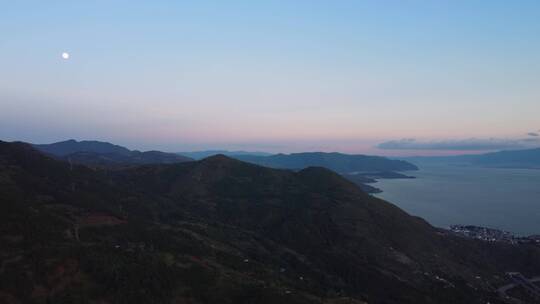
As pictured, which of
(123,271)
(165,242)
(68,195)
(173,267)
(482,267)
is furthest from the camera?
(482,267)

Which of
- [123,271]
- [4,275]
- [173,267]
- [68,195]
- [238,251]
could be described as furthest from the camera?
[68,195]

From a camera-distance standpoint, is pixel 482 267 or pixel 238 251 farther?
pixel 482 267

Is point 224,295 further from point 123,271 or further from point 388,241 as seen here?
point 388,241

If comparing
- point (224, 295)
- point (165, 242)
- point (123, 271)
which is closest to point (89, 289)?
point (123, 271)

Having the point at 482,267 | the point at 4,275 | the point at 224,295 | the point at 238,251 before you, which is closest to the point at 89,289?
the point at 4,275

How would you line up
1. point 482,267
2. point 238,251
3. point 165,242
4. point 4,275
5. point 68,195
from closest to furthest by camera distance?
1. point 4,275
2. point 165,242
3. point 238,251
4. point 68,195
5. point 482,267

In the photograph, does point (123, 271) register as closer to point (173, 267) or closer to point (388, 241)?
point (173, 267)

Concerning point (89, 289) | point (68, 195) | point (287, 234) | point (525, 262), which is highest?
point (68, 195)

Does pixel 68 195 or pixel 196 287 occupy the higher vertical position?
pixel 68 195

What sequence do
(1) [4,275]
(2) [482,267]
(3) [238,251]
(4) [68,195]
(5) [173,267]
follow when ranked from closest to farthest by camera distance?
(1) [4,275] → (5) [173,267] → (3) [238,251] → (4) [68,195] → (2) [482,267]
